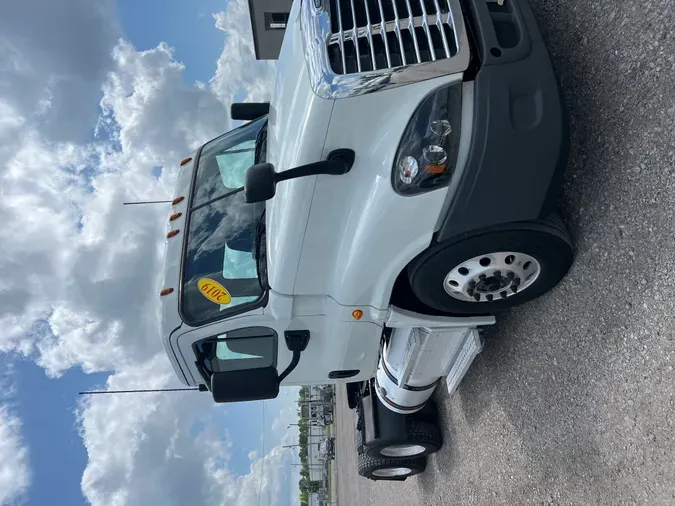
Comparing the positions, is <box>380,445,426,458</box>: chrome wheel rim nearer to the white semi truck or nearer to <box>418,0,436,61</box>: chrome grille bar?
the white semi truck

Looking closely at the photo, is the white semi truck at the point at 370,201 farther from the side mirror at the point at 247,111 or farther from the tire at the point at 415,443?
the tire at the point at 415,443

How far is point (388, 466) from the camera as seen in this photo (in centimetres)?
570

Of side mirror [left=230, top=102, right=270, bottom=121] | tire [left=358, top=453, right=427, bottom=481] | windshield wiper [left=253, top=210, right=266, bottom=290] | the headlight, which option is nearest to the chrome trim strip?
the headlight

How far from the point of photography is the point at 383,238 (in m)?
2.86

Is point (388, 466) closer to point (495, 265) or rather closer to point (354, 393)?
point (354, 393)

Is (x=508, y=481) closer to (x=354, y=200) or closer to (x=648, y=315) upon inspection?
(x=648, y=315)

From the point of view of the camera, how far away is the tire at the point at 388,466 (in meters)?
5.67

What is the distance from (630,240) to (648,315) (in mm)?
398

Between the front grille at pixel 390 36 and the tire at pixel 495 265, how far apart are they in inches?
38.2

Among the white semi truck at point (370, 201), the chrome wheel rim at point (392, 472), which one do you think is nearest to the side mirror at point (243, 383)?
the white semi truck at point (370, 201)

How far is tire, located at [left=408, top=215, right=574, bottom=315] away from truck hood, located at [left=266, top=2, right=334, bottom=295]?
0.71 meters

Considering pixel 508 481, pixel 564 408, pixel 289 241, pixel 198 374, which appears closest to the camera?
pixel 289 241

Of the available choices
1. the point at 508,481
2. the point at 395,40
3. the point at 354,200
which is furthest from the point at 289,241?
the point at 508,481

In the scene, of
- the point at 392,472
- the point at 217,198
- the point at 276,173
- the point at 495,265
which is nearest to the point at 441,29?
the point at 276,173
